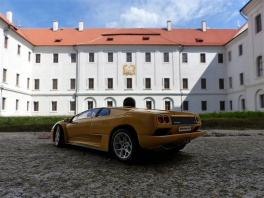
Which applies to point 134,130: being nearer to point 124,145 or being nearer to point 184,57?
point 124,145

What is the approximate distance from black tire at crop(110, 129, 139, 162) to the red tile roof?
3475cm

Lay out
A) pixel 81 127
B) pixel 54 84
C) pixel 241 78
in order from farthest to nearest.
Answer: pixel 54 84 < pixel 241 78 < pixel 81 127

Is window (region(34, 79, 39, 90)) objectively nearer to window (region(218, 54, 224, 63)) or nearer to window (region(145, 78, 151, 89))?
window (region(145, 78, 151, 89))

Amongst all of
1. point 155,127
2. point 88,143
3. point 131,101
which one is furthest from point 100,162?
point 131,101

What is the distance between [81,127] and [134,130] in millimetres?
2050

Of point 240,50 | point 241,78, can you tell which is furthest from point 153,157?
point 240,50

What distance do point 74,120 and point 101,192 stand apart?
3.94 metres

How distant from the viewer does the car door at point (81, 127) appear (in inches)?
252

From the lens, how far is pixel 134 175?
4375 mm

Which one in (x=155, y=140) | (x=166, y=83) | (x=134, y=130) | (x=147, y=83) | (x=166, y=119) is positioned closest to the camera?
(x=155, y=140)

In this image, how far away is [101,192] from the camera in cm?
351

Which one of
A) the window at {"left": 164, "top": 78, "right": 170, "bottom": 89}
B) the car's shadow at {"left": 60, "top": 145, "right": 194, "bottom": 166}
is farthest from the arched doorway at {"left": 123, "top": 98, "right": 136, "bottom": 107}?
the car's shadow at {"left": 60, "top": 145, "right": 194, "bottom": 166}

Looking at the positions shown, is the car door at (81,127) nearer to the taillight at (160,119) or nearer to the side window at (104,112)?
the side window at (104,112)

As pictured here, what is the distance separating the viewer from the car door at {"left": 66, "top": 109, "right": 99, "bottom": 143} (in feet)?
21.0
